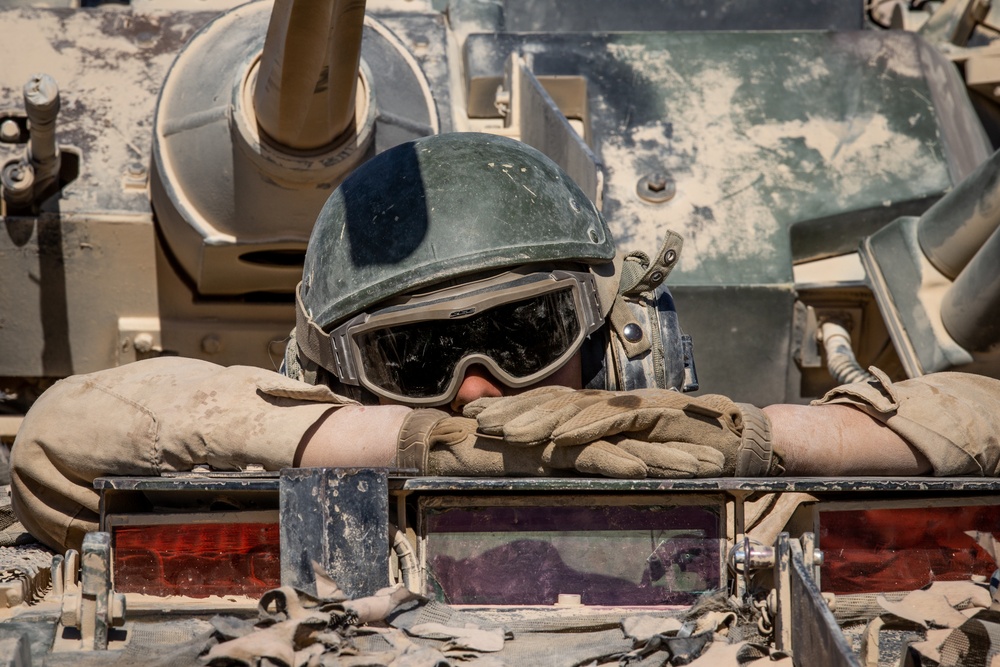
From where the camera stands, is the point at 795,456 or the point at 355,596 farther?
the point at 795,456

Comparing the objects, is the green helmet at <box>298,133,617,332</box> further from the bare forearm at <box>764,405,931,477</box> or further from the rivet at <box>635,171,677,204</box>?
the rivet at <box>635,171,677,204</box>

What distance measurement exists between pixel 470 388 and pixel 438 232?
17.0 inches

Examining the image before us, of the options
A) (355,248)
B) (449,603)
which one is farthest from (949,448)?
(355,248)

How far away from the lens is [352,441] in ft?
9.37

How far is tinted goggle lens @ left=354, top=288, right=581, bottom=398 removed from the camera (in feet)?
10.8

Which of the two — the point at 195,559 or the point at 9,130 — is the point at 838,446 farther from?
the point at 9,130

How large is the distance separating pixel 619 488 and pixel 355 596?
0.50 meters

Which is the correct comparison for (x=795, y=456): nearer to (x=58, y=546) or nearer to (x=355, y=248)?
(x=355, y=248)

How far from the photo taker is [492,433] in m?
2.71

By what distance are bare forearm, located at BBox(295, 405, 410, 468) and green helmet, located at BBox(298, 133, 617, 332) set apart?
562 millimetres

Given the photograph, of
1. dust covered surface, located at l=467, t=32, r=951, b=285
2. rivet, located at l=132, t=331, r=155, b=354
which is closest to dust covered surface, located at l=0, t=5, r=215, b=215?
rivet, located at l=132, t=331, r=155, b=354

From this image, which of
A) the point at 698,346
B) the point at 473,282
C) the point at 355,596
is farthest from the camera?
Result: the point at 698,346

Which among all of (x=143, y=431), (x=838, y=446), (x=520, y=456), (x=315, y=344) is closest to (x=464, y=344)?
(x=315, y=344)

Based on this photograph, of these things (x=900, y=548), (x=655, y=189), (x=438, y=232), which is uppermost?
(x=438, y=232)
